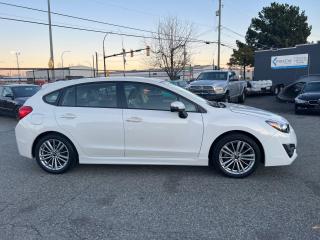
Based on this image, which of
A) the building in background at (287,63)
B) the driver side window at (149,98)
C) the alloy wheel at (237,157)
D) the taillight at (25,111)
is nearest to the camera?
the alloy wheel at (237,157)

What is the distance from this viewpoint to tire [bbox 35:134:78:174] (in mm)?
5582

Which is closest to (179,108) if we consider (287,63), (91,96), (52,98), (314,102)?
(91,96)

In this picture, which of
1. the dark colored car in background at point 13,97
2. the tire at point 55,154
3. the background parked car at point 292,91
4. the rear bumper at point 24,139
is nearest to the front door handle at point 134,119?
the tire at point 55,154

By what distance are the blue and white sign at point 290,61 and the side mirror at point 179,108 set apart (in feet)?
90.8

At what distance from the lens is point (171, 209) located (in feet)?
13.5

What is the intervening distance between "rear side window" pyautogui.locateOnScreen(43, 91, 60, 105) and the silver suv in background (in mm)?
10826

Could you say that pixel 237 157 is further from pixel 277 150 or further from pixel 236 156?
pixel 277 150

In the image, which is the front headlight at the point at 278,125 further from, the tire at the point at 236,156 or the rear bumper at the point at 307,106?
the rear bumper at the point at 307,106

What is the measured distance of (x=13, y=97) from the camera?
1248cm

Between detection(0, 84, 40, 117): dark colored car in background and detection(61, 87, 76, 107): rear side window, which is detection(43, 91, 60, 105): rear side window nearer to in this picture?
detection(61, 87, 76, 107): rear side window

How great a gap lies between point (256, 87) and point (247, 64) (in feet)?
92.7

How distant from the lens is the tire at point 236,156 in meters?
5.13

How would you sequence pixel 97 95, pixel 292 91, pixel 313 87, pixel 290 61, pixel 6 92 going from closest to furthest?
pixel 97 95, pixel 6 92, pixel 313 87, pixel 292 91, pixel 290 61

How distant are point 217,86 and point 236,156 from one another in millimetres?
11043
